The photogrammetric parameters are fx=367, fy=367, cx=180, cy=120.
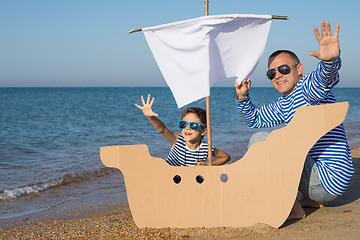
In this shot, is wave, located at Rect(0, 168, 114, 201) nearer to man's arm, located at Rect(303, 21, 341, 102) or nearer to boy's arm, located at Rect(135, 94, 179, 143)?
boy's arm, located at Rect(135, 94, 179, 143)

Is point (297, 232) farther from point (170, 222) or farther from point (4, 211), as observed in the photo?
point (4, 211)

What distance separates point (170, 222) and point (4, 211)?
9.61 feet

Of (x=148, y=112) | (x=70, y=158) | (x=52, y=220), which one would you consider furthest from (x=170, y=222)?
(x=70, y=158)

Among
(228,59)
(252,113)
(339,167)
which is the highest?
(228,59)

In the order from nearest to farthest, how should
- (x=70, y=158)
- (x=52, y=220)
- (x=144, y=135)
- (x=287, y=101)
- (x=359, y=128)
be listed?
1. (x=287, y=101)
2. (x=52, y=220)
3. (x=70, y=158)
4. (x=144, y=135)
5. (x=359, y=128)

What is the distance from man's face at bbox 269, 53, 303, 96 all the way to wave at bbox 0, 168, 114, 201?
4.42 metres

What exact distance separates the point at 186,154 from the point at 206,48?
1.30 meters

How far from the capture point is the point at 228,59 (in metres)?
3.55

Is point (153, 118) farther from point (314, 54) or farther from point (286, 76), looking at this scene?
point (314, 54)

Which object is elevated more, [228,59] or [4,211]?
[228,59]

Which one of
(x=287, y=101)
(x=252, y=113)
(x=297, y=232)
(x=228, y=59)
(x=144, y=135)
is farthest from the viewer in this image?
(x=144, y=135)

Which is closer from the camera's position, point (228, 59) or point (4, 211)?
point (228, 59)

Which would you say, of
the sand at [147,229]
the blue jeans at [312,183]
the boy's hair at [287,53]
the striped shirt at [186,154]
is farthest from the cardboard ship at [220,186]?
the boy's hair at [287,53]

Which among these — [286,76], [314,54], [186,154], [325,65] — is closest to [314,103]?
[286,76]
